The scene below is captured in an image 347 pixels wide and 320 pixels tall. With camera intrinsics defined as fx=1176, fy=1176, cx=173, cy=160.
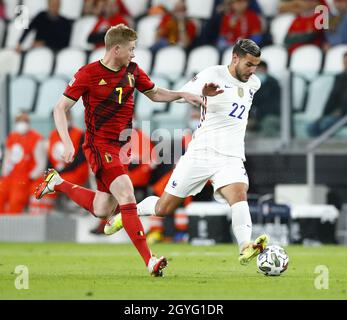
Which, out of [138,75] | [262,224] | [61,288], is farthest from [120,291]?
[262,224]

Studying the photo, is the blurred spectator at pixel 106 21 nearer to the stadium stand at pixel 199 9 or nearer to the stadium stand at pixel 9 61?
the stadium stand at pixel 199 9

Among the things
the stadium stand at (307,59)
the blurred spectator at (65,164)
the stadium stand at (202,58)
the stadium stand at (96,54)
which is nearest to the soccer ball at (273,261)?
the blurred spectator at (65,164)

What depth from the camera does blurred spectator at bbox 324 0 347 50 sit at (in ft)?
61.3

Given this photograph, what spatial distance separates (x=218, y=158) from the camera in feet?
36.8

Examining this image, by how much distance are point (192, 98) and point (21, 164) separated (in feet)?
29.0

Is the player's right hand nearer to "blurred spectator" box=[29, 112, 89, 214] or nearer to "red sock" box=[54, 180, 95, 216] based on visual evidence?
"red sock" box=[54, 180, 95, 216]

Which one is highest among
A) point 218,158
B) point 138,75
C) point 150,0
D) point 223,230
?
point 150,0

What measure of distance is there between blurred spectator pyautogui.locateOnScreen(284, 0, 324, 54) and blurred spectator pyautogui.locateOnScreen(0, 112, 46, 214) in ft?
14.1

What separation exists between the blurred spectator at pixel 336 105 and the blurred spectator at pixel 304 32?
1.45 metres

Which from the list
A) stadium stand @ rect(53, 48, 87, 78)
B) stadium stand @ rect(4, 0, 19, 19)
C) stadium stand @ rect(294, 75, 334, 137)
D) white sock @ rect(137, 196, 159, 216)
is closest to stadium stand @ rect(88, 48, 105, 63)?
stadium stand @ rect(53, 48, 87, 78)

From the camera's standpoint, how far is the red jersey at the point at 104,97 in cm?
1039

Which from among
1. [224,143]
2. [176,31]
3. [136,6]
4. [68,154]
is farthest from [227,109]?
[136,6]
